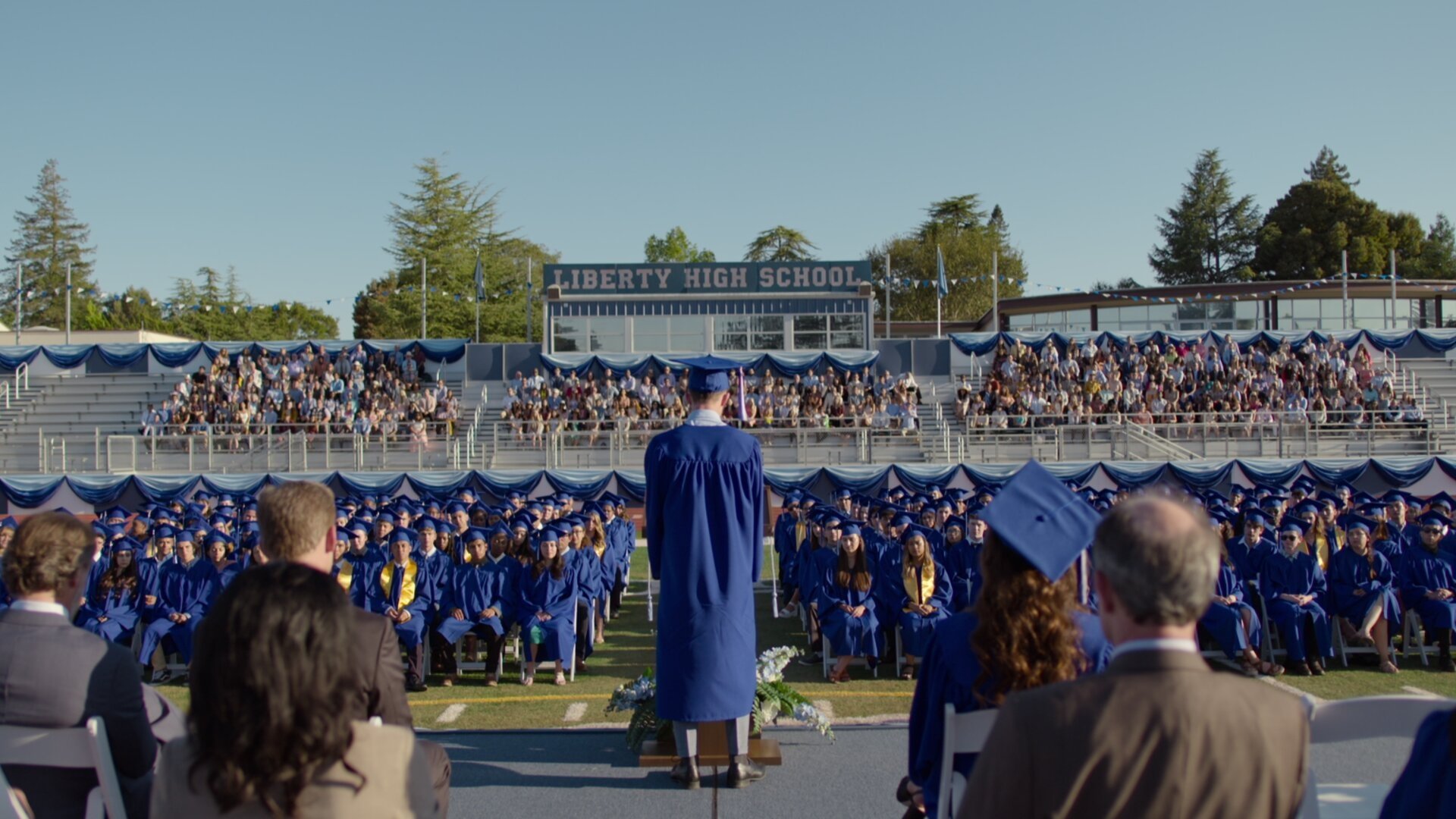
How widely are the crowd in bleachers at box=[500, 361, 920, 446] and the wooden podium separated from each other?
65.0 feet

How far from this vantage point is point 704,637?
550 cm

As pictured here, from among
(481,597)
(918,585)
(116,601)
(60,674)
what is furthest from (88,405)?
(60,674)

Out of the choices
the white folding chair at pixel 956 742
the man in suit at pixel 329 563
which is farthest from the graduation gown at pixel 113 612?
the white folding chair at pixel 956 742

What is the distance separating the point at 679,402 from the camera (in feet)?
98.9

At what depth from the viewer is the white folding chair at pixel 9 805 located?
309cm

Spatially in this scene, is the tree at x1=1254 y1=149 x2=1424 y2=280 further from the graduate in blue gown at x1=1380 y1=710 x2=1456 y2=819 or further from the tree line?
the graduate in blue gown at x1=1380 y1=710 x2=1456 y2=819

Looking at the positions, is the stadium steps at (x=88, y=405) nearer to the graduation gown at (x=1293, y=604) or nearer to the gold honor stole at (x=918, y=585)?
the gold honor stole at (x=918, y=585)

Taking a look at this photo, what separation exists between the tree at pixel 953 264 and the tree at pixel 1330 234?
14673mm

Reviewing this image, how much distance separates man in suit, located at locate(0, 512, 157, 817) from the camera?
121 inches

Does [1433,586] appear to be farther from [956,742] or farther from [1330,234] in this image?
[1330,234]

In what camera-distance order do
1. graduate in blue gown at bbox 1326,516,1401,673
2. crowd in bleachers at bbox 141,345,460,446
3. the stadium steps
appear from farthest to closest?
the stadium steps → crowd in bleachers at bbox 141,345,460,446 → graduate in blue gown at bbox 1326,516,1401,673

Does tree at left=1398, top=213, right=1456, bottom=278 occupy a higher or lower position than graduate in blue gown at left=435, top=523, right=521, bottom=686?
higher

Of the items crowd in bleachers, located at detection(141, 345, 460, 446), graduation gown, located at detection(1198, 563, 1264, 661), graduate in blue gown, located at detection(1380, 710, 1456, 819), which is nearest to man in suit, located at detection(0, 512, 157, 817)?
graduate in blue gown, located at detection(1380, 710, 1456, 819)

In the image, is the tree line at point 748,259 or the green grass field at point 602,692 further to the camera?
the tree line at point 748,259
